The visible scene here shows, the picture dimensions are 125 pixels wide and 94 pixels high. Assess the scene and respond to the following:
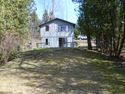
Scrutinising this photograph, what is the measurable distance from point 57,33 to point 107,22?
25.7 meters

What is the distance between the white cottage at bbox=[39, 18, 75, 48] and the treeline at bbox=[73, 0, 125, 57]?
1914 centimetres

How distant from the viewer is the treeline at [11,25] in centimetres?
1740

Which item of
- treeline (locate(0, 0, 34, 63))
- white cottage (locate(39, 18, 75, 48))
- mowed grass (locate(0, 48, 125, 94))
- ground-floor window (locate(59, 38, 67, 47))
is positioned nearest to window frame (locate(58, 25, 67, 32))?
white cottage (locate(39, 18, 75, 48))

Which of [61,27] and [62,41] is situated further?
[62,41]

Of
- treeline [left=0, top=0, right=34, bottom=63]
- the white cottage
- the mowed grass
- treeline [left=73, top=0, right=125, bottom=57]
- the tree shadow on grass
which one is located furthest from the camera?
the white cottage

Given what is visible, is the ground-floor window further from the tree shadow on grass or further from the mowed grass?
the mowed grass

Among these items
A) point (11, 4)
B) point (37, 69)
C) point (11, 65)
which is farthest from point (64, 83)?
point (11, 4)

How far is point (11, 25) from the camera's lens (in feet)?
60.8

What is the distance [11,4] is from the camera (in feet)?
62.2

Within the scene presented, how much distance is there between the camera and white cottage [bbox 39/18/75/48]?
49.7m

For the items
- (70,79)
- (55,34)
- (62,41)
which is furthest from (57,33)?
(70,79)

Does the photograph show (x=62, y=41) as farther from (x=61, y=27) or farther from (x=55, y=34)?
(x=61, y=27)

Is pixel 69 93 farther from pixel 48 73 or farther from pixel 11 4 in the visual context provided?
pixel 11 4

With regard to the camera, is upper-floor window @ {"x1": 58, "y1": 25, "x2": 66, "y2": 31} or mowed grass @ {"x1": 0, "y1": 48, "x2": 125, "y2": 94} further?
upper-floor window @ {"x1": 58, "y1": 25, "x2": 66, "y2": 31}
